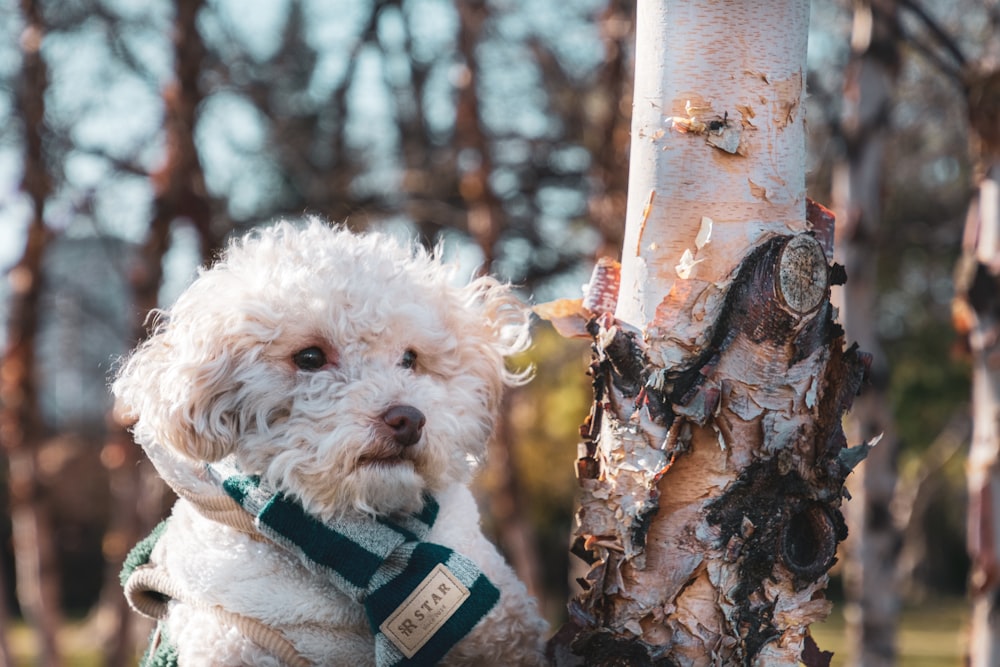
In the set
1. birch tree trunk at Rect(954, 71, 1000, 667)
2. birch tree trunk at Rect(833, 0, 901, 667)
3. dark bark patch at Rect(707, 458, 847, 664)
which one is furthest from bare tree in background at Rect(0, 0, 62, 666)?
dark bark patch at Rect(707, 458, 847, 664)

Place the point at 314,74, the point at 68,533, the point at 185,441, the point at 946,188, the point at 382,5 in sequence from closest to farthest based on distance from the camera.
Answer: the point at 185,441 → the point at 382,5 → the point at 314,74 → the point at 946,188 → the point at 68,533

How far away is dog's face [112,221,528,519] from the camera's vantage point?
1.79 m

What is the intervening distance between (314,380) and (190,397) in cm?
23

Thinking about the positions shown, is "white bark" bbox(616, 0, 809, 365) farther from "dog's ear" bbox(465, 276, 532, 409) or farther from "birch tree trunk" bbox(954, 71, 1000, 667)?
"birch tree trunk" bbox(954, 71, 1000, 667)

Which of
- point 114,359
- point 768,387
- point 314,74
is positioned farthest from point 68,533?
point 768,387

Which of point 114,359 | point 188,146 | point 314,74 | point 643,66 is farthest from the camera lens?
point 314,74

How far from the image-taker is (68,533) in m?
17.1

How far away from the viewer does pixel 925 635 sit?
17797 mm

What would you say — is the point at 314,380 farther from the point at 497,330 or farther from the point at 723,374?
the point at 723,374

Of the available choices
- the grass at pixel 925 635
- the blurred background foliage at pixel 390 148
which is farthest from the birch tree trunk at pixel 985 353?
the grass at pixel 925 635

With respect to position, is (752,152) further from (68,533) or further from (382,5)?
(68,533)

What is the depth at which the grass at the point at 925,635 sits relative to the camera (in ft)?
46.2

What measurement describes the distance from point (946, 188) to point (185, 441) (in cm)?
1171

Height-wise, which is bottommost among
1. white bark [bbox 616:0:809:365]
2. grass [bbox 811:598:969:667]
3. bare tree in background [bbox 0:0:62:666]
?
grass [bbox 811:598:969:667]
